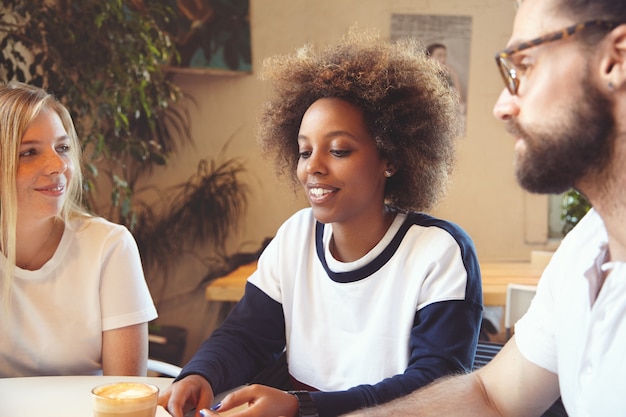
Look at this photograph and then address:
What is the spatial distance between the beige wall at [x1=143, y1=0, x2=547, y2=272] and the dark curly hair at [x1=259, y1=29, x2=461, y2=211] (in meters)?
2.47

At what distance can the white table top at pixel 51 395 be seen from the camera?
52.5 inches

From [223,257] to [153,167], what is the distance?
0.72 metres

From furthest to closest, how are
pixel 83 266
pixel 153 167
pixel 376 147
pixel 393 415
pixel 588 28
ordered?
pixel 153 167 → pixel 83 266 → pixel 376 147 → pixel 393 415 → pixel 588 28

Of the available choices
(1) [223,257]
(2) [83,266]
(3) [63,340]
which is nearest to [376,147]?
(2) [83,266]

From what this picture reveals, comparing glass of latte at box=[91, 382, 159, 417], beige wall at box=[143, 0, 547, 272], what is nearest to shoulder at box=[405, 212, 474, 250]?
glass of latte at box=[91, 382, 159, 417]

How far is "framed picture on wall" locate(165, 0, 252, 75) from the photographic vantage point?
425 centimetres

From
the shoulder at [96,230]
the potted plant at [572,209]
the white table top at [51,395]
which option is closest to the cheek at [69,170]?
the shoulder at [96,230]

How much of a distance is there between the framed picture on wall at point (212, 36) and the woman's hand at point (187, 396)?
3.09 meters

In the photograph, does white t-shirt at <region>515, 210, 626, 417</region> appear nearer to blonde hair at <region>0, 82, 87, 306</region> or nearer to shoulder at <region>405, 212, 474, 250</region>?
shoulder at <region>405, 212, 474, 250</region>

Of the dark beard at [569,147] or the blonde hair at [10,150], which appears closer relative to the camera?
the dark beard at [569,147]

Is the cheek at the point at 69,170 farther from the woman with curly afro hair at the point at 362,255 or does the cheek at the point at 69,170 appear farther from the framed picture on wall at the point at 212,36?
the framed picture on wall at the point at 212,36

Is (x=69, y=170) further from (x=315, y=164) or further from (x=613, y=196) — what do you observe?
(x=613, y=196)

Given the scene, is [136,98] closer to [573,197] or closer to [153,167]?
[153,167]

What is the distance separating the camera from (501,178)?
4.55 m
